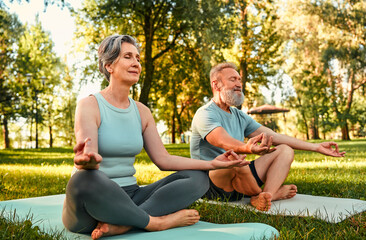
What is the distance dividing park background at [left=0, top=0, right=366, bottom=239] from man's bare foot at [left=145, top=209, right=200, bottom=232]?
0.54 m

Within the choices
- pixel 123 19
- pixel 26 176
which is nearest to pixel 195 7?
pixel 123 19

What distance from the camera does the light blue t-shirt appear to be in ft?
12.8

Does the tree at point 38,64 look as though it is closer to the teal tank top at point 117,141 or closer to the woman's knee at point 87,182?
the teal tank top at point 117,141

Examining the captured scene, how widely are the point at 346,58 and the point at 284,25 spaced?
4.60 m

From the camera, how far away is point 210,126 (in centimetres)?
382

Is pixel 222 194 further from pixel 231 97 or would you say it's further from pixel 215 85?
pixel 215 85

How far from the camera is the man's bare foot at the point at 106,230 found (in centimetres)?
240

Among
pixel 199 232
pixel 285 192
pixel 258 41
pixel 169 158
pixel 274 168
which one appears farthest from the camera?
pixel 258 41

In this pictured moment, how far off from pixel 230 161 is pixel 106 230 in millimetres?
1087

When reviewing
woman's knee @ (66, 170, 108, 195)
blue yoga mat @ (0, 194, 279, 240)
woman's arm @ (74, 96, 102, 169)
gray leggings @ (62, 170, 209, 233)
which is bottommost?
blue yoga mat @ (0, 194, 279, 240)

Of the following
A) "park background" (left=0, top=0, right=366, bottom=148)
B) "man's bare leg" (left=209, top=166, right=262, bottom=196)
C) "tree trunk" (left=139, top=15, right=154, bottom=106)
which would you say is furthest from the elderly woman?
"tree trunk" (left=139, top=15, right=154, bottom=106)

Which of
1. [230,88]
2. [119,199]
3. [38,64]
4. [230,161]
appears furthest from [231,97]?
[38,64]

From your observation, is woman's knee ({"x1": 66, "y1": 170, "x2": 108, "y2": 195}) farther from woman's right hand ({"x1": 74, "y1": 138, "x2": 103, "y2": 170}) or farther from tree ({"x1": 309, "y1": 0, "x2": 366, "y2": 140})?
tree ({"x1": 309, "y1": 0, "x2": 366, "y2": 140})

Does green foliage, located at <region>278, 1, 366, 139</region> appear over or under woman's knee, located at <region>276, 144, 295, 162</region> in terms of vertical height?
over
